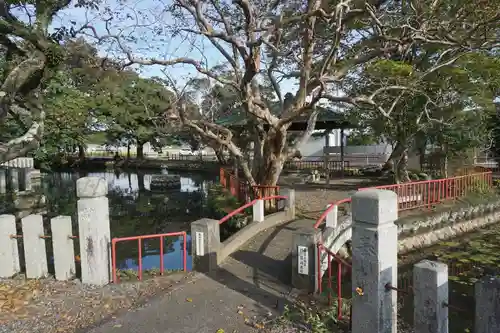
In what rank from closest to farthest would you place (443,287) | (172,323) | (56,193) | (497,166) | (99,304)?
1. (443,287)
2. (172,323)
3. (99,304)
4. (497,166)
5. (56,193)

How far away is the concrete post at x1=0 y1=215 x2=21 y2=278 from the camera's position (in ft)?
20.9

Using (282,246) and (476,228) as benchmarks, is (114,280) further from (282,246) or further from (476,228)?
(476,228)

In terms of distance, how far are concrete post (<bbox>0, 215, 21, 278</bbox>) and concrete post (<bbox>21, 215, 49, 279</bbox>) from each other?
0.30 meters

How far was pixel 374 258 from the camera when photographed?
3.94m

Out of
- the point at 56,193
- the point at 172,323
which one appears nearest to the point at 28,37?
the point at 172,323

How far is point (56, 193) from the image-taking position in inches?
997

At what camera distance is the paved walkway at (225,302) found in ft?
15.9

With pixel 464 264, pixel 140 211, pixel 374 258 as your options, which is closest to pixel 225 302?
pixel 374 258

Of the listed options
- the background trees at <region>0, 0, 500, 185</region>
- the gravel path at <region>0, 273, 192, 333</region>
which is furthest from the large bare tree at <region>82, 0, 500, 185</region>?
the gravel path at <region>0, 273, 192, 333</region>

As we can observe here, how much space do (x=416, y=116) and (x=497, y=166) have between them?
12.5 metres

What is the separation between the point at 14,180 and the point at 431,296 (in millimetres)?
19758

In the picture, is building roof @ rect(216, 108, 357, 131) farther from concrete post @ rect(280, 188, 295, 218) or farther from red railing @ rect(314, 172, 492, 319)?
concrete post @ rect(280, 188, 295, 218)

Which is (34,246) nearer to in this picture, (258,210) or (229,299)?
(229,299)

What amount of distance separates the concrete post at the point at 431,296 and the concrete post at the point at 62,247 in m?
5.49
